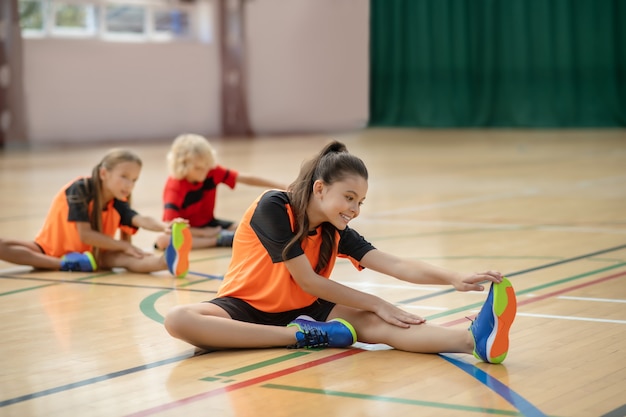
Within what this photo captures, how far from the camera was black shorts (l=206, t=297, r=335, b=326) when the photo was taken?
305cm

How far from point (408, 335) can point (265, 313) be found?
45 cm

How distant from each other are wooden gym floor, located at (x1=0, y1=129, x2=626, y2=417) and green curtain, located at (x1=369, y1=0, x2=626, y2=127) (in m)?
9.85

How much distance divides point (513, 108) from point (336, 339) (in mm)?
15243

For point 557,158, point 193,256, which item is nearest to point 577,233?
point 193,256

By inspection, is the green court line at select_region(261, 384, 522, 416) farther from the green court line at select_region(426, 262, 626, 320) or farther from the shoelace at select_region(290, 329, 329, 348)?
the green court line at select_region(426, 262, 626, 320)

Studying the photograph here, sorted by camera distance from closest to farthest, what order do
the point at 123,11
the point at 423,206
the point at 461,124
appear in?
the point at 423,206
the point at 123,11
the point at 461,124

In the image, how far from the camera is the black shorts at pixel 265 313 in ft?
10.00

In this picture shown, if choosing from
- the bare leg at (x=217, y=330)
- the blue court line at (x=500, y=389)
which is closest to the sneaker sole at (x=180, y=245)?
the bare leg at (x=217, y=330)

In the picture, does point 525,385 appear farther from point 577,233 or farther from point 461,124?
point 461,124

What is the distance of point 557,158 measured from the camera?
11078 millimetres

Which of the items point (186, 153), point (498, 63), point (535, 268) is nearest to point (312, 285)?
point (535, 268)

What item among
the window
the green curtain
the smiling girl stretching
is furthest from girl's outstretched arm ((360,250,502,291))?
the green curtain

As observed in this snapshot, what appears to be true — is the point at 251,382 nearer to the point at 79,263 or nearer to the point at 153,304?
the point at 153,304

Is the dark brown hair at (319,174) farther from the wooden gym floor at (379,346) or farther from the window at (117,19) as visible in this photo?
the window at (117,19)
